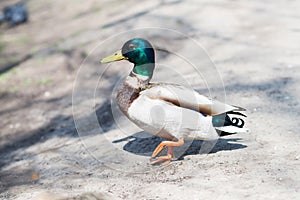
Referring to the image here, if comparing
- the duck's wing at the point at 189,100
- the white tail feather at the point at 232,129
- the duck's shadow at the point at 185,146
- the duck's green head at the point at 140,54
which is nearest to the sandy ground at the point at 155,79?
the duck's shadow at the point at 185,146

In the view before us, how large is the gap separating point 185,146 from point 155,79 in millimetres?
1991

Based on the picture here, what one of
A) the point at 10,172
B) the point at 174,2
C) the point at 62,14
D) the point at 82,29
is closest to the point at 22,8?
the point at 62,14

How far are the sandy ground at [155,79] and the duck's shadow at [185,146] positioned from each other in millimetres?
14

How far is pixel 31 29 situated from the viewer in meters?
10.4

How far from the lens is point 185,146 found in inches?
162

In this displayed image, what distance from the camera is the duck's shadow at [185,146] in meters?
3.98

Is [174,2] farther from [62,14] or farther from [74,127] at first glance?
[74,127]

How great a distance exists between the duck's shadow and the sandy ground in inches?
0.5

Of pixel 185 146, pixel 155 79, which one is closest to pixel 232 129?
pixel 185 146

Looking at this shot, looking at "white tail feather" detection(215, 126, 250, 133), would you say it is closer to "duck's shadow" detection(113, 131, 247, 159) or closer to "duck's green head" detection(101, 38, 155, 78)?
"duck's shadow" detection(113, 131, 247, 159)

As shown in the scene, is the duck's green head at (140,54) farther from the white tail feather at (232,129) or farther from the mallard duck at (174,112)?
the white tail feather at (232,129)

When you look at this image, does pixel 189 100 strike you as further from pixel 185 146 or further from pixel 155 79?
pixel 155 79

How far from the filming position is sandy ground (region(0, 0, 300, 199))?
140 inches

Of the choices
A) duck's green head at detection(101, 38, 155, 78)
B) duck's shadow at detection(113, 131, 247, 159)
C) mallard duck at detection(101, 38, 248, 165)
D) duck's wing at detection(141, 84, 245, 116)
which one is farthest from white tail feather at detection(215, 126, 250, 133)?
duck's green head at detection(101, 38, 155, 78)
